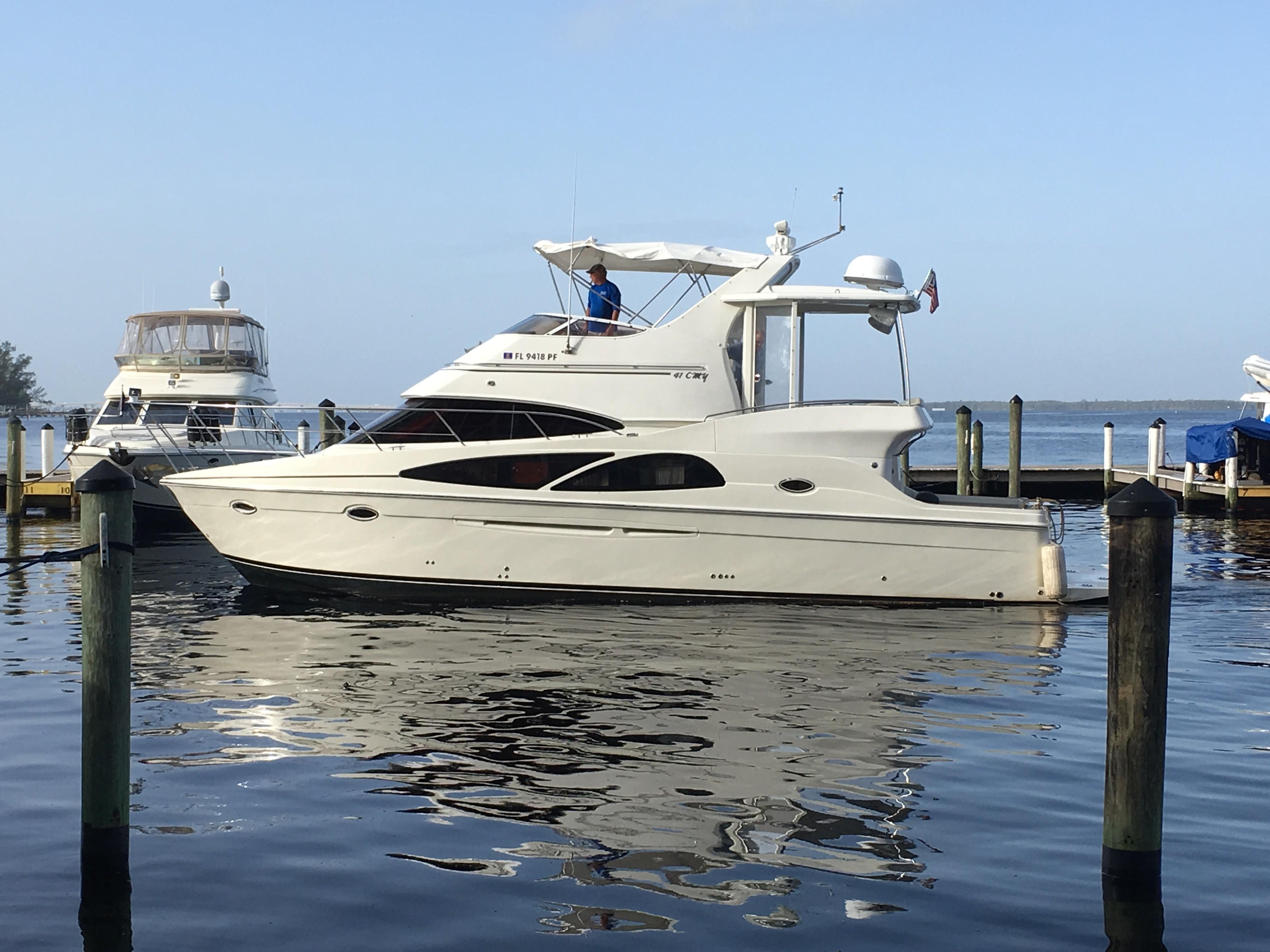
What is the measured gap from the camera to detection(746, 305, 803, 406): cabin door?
12672mm

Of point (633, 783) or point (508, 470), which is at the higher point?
point (508, 470)

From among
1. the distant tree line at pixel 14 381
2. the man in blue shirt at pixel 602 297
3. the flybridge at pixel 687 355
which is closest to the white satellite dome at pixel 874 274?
the flybridge at pixel 687 355

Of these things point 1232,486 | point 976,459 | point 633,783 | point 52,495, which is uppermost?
point 976,459

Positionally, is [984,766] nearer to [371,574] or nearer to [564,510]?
[564,510]

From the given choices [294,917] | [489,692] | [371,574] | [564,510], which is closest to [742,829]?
[294,917]

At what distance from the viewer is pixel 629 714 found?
8.52 metres

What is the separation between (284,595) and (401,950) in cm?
927

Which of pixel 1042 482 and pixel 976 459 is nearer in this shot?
pixel 976 459

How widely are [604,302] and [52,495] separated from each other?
14460 millimetres

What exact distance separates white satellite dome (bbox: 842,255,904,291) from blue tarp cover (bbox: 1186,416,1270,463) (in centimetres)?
1328

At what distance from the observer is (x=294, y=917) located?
519 centimetres

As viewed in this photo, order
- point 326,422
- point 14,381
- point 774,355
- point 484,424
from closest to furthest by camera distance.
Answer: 1. point 484,424
2. point 774,355
3. point 326,422
4. point 14,381

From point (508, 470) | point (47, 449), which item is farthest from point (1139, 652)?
point (47, 449)

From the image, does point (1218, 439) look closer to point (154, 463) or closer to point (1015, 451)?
point (1015, 451)
